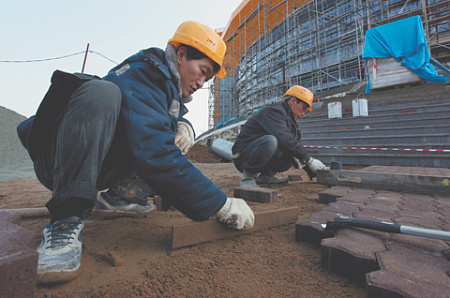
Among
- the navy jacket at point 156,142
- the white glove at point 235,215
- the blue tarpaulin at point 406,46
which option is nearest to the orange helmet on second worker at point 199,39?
the navy jacket at point 156,142

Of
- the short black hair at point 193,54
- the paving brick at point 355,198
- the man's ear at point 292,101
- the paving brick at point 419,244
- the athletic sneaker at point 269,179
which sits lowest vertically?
the paving brick at point 419,244

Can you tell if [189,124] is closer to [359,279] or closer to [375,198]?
[359,279]

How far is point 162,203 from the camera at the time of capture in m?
2.00

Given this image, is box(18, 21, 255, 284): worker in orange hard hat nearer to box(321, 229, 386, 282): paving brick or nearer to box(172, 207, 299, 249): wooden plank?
box(172, 207, 299, 249): wooden plank

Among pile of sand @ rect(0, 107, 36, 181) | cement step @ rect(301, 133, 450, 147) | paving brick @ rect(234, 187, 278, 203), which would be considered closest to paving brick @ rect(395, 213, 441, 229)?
paving brick @ rect(234, 187, 278, 203)

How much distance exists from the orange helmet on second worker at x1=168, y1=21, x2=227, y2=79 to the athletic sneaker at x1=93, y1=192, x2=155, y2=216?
4.08 feet

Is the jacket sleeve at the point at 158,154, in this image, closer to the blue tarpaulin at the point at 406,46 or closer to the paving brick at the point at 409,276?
the paving brick at the point at 409,276

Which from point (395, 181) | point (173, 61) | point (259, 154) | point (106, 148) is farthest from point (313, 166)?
point (106, 148)

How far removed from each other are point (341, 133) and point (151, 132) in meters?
6.15

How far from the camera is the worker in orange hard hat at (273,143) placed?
9.70ft

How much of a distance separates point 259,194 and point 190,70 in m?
1.27

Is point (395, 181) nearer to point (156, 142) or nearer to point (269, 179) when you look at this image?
point (269, 179)

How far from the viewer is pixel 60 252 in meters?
0.92

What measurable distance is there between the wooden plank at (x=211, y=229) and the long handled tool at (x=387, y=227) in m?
0.33
